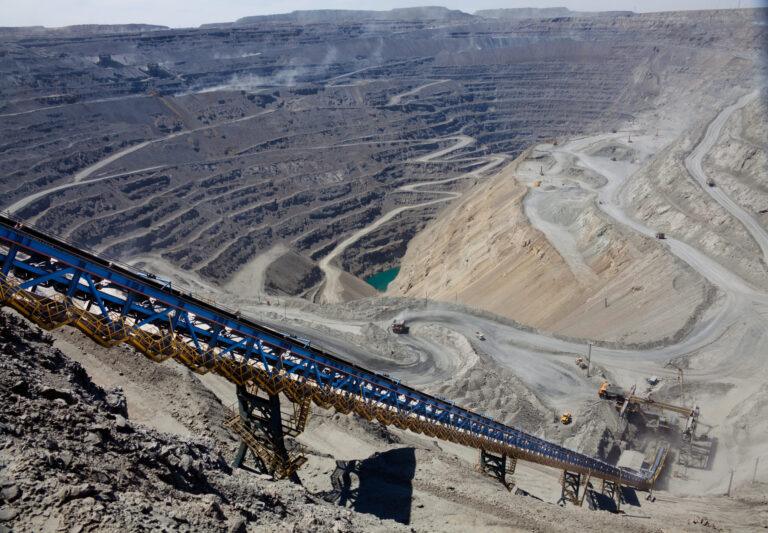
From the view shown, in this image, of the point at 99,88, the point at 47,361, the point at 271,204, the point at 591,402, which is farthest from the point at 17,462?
the point at 99,88

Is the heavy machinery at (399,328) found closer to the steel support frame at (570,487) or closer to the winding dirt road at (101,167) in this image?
the steel support frame at (570,487)

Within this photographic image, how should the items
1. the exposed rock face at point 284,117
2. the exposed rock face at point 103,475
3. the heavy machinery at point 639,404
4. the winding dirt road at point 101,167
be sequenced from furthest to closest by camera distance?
the exposed rock face at point 284,117 → the winding dirt road at point 101,167 → the heavy machinery at point 639,404 → the exposed rock face at point 103,475

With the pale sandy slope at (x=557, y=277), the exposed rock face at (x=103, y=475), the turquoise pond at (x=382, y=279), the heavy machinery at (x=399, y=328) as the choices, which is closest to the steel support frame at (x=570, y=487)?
the heavy machinery at (x=399, y=328)

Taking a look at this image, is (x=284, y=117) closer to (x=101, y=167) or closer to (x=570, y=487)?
(x=101, y=167)

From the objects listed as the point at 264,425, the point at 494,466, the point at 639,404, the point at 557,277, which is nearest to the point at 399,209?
the point at 557,277

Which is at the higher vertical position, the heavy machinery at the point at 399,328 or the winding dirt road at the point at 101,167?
the winding dirt road at the point at 101,167

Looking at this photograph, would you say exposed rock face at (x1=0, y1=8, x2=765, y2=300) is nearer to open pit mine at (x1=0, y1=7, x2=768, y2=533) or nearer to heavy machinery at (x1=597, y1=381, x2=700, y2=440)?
open pit mine at (x1=0, y1=7, x2=768, y2=533)
